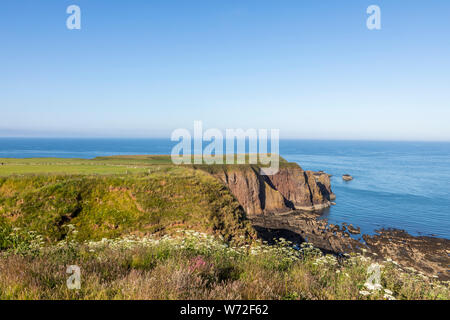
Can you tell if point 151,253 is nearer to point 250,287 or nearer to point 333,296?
point 250,287

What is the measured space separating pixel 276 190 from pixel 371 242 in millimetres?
27353

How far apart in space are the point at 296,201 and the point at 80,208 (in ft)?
199

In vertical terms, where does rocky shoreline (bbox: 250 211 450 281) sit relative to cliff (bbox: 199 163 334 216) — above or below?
below

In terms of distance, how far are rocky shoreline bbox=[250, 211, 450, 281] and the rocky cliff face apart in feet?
18.4

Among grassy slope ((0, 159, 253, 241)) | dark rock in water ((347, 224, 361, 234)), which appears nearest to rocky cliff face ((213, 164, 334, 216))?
dark rock in water ((347, 224, 361, 234))

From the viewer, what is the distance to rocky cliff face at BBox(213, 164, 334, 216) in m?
58.6

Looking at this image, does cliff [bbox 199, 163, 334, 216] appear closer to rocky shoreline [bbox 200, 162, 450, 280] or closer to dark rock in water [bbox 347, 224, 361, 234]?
rocky shoreline [bbox 200, 162, 450, 280]

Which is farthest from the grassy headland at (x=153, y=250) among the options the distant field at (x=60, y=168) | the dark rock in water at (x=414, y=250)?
the dark rock in water at (x=414, y=250)

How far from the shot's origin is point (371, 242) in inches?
1607

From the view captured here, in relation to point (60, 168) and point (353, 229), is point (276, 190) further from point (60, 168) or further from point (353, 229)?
point (60, 168)

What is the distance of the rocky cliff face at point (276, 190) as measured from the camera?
192 ft

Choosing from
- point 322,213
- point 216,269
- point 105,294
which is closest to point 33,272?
point 105,294

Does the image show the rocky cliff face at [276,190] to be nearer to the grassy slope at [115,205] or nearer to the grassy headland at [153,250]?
the grassy slope at [115,205]
